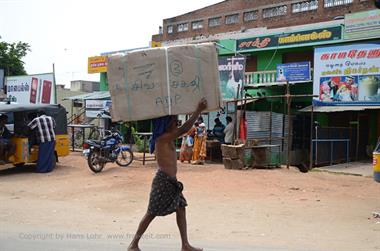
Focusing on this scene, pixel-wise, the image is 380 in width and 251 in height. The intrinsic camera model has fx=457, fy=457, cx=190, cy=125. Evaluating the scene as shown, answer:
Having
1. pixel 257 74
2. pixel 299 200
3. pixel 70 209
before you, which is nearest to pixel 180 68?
pixel 70 209

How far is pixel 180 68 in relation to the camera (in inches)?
188

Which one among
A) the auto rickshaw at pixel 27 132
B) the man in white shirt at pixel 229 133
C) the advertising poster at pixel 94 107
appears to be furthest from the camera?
the advertising poster at pixel 94 107

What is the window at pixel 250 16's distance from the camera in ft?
161

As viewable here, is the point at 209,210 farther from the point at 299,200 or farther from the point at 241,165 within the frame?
the point at 241,165

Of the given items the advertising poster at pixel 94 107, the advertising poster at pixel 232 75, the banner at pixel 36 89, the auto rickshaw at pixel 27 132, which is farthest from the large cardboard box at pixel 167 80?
the banner at pixel 36 89

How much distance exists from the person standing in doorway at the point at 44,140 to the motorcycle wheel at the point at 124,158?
1989 millimetres

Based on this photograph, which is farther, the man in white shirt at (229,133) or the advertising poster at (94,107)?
the advertising poster at (94,107)

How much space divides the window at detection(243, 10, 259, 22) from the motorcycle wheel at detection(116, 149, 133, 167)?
38.2m

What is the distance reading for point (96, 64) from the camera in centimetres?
2738

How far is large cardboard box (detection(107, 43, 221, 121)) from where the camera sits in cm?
477

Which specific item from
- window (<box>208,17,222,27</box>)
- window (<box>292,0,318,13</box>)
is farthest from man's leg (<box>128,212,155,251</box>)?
window (<box>208,17,222,27</box>)

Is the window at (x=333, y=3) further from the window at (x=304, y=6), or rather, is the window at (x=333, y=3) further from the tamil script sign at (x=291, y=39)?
the tamil script sign at (x=291, y=39)

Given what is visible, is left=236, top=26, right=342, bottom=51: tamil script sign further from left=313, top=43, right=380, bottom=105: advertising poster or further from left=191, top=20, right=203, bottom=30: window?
left=191, top=20, right=203, bottom=30: window

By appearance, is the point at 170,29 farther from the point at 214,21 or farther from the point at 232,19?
the point at 232,19
